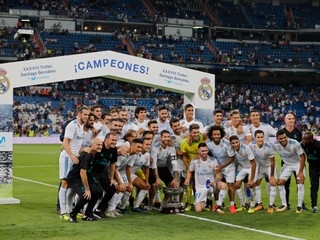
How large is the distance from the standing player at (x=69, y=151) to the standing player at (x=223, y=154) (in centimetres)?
277

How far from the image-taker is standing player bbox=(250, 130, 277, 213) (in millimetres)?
14219

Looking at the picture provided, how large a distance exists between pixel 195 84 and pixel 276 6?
5907cm

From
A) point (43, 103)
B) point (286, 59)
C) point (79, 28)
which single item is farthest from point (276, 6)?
point (43, 103)

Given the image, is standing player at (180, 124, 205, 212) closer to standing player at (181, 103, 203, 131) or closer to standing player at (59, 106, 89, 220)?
standing player at (181, 103, 203, 131)

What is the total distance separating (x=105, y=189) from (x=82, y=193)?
2.63ft

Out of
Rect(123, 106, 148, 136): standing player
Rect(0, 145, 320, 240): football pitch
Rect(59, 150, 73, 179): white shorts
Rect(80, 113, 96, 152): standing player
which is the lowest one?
Rect(0, 145, 320, 240): football pitch

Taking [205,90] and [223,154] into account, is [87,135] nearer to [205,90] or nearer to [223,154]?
[223,154]

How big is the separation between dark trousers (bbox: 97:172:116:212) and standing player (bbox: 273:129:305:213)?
3.59 m

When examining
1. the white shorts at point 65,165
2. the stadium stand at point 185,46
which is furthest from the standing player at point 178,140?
the stadium stand at point 185,46

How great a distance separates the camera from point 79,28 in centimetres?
6406

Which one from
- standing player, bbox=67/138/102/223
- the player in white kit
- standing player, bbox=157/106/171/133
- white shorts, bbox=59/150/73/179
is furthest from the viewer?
standing player, bbox=157/106/171/133

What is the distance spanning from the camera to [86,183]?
1249cm

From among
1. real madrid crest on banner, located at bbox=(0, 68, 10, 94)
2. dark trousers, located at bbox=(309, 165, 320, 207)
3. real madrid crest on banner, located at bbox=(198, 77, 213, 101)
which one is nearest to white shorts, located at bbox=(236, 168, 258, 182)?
dark trousers, located at bbox=(309, 165, 320, 207)

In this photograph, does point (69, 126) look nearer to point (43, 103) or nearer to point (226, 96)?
point (43, 103)
